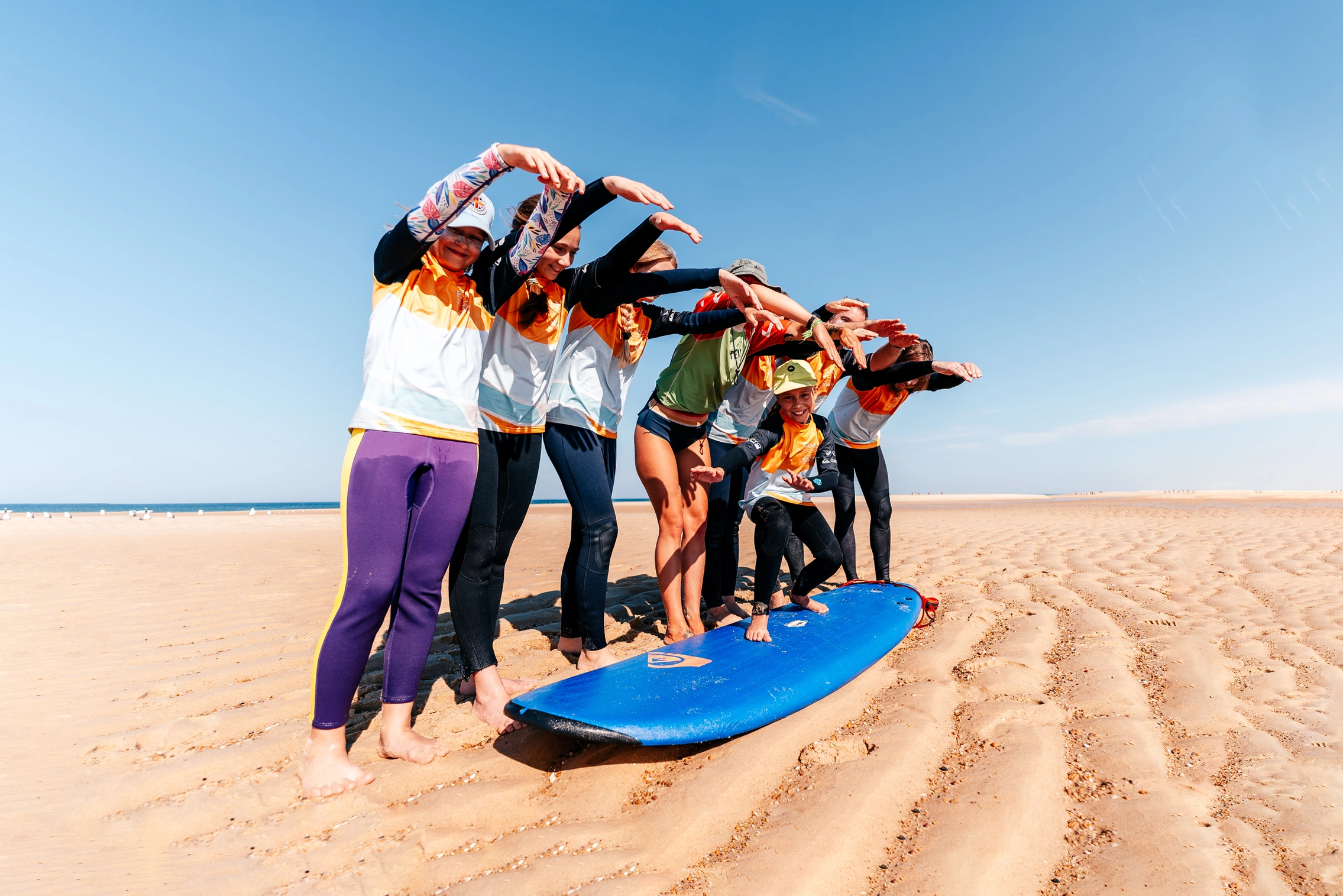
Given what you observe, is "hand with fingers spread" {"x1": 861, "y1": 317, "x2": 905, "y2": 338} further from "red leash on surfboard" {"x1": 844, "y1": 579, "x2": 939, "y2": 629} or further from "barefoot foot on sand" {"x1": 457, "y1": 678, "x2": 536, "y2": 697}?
"barefoot foot on sand" {"x1": 457, "y1": 678, "x2": 536, "y2": 697}

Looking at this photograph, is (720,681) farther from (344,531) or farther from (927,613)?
(927,613)

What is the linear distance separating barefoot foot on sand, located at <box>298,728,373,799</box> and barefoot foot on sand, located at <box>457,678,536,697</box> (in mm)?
707

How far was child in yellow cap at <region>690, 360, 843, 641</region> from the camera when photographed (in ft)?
13.0

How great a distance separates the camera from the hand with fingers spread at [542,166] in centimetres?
202

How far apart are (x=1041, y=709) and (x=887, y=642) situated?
2.77 feet

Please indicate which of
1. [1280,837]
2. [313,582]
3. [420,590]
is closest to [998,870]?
[1280,837]

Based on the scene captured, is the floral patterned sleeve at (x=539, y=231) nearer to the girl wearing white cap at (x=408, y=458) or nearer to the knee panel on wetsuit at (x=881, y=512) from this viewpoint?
the girl wearing white cap at (x=408, y=458)

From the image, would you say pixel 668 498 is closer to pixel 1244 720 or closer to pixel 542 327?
pixel 542 327

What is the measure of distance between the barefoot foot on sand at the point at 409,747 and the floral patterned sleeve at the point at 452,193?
5.98 ft

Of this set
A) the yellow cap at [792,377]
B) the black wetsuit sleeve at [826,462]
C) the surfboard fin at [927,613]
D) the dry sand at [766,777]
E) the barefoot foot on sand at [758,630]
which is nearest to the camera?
→ the dry sand at [766,777]


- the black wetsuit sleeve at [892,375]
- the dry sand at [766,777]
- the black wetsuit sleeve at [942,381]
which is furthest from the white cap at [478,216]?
the black wetsuit sleeve at [942,381]

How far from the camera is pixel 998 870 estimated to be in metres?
1.49

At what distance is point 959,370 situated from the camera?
4.67m

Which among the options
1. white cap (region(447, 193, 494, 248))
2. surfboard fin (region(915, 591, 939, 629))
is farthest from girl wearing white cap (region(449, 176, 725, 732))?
surfboard fin (region(915, 591, 939, 629))
